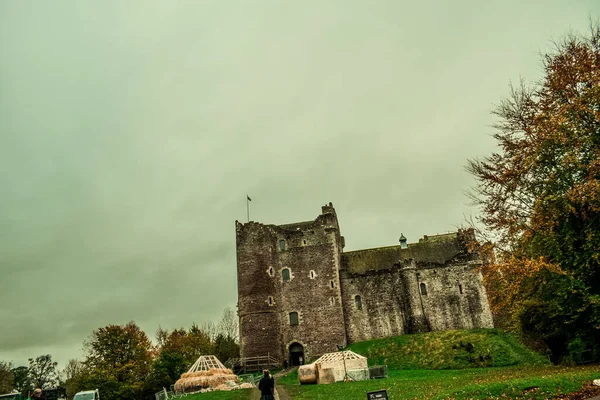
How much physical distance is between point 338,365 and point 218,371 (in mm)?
8612

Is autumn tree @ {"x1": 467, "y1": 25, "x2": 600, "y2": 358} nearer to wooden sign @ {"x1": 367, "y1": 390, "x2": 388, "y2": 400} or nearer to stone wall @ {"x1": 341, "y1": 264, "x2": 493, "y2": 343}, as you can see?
wooden sign @ {"x1": 367, "y1": 390, "x2": 388, "y2": 400}

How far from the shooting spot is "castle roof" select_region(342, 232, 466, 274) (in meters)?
47.1

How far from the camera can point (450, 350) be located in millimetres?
37219

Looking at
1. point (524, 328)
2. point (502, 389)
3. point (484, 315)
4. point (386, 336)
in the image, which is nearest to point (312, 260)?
point (386, 336)

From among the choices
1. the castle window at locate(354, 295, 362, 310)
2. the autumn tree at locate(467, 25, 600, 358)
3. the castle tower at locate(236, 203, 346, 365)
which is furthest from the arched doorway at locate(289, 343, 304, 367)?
the autumn tree at locate(467, 25, 600, 358)

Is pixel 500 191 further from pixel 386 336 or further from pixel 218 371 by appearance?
pixel 386 336

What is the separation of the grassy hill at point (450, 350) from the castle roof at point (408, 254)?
801cm

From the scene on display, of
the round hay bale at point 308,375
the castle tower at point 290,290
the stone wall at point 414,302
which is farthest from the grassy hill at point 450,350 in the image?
the round hay bale at point 308,375

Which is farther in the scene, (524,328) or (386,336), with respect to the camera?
(386,336)

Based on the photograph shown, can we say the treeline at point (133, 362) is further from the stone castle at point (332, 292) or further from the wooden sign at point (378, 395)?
the wooden sign at point (378, 395)

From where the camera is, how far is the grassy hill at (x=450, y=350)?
34.5m

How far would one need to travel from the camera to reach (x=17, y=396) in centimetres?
2189

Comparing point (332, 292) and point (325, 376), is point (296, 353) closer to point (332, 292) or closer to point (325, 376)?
point (332, 292)

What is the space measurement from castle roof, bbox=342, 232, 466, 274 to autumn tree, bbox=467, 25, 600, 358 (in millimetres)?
23427
